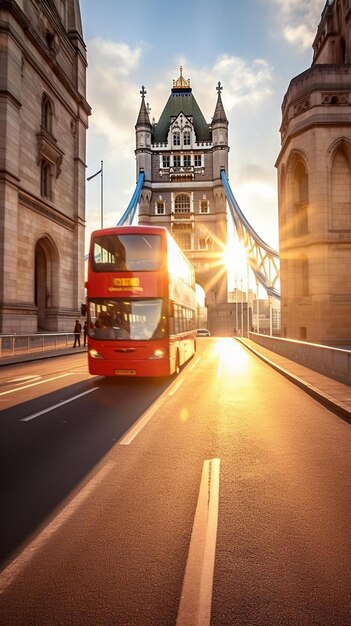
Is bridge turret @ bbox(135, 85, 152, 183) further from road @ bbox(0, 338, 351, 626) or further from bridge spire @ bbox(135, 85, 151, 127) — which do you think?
road @ bbox(0, 338, 351, 626)

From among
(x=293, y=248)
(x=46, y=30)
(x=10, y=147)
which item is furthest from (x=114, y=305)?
(x=46, y=30)

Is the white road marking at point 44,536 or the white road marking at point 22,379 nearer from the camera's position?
the white road marking at point 44,536

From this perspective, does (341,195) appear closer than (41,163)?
Yes

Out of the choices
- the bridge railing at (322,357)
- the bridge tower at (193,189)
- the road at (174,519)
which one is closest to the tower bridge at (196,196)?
the bridge tower at (193,189)

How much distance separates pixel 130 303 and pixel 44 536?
25.9ft

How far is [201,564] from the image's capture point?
2.85 m

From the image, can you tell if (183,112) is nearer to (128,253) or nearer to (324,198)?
(324,198)

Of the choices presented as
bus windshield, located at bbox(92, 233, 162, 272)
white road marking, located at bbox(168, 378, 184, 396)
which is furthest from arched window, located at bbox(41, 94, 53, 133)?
white road marking, located at bbox(168, 378, 184, 396)

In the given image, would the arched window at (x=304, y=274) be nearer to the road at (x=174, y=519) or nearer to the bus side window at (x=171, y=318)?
the bus side window at (x=171, y=318)

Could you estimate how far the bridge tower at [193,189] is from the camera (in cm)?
6419

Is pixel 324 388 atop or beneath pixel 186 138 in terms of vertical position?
beneath

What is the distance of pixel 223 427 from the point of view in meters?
6.70

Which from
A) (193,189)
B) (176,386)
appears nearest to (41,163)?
(176,386)

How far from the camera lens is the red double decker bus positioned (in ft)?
35.3
